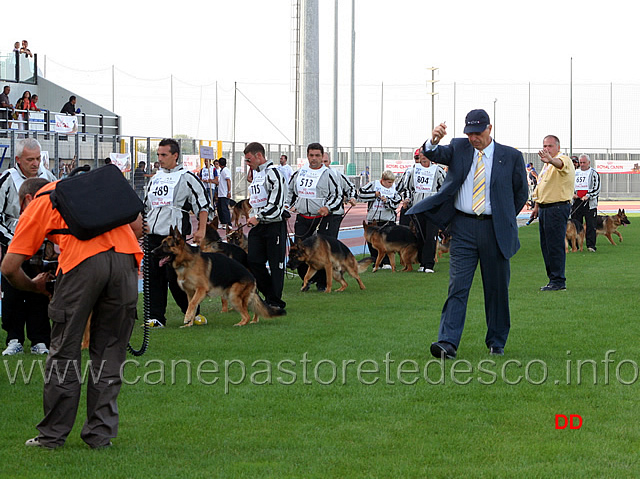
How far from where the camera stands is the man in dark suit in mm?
6875

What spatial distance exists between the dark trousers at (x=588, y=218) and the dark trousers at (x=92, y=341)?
16.0 m

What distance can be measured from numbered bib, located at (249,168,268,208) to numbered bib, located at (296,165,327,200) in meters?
1.88

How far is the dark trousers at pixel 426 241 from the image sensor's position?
14758 mm

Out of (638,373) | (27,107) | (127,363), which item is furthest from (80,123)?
(638,373)

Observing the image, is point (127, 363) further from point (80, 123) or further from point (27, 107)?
point (80, 123)

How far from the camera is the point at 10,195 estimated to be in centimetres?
733

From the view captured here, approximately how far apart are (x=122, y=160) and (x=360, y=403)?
19.7 meters

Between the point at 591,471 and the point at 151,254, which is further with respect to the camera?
the point at 151,254

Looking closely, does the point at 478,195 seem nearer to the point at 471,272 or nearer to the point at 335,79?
the point at 471,272

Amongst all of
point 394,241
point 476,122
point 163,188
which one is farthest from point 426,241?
point 476,122

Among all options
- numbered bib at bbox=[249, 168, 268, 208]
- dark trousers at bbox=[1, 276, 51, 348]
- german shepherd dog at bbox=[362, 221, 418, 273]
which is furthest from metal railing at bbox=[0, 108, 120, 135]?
dark trousers at bbox=[1, 276, 51, 348]

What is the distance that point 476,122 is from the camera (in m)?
6.82

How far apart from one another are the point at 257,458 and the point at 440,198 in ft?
10.2

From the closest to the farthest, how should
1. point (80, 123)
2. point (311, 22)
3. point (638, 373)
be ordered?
1. point (638, 373)
2. point (80, 123)
3. point (311, 22)
